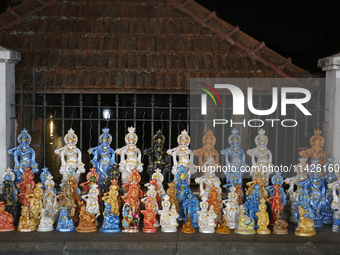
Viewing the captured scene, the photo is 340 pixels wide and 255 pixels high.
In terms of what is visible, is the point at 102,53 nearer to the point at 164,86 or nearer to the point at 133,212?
the point at 164,86

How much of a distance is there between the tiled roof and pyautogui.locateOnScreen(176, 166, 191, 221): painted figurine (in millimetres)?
1749

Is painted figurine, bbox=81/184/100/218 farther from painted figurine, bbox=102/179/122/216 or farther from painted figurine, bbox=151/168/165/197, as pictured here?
painted figurine, bbox=151/168/165/197

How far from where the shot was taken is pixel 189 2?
8.66 m

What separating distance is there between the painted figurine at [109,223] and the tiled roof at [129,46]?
2.43 m

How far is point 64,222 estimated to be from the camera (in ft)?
18.7

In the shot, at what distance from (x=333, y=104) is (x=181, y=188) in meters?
3.11

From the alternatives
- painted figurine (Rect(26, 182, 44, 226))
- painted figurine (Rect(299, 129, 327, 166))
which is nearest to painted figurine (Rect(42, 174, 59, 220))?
painted figurine (Rect(26, 182, 44, 226))

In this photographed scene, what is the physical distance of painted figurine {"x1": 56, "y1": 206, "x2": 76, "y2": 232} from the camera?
5.68 metres

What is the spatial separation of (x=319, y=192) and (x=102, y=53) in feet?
15.4

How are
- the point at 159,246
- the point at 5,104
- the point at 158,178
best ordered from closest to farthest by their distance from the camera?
1. the point at 159,246
2. the point at 158,178
3. the point at 5,104

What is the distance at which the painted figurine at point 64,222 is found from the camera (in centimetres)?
568

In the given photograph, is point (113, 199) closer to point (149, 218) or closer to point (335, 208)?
point (149, 218)

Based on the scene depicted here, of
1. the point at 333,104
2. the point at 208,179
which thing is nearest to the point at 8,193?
the point at 208,179

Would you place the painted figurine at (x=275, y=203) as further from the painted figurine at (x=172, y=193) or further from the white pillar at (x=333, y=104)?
the white pillar at (x=333, y=104)
